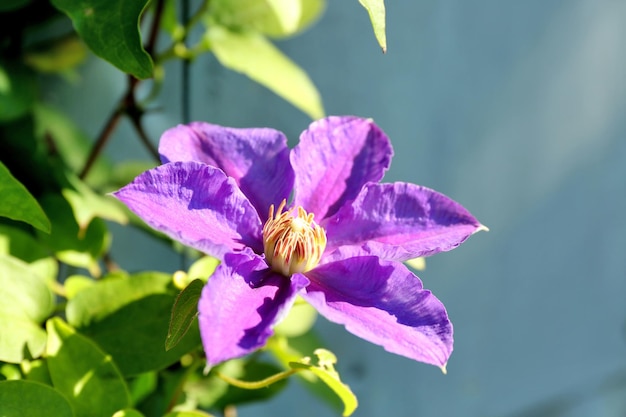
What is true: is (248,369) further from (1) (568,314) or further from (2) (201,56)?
(1) (568,314)

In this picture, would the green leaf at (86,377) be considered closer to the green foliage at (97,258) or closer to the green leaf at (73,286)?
the green foliage at (97,258)

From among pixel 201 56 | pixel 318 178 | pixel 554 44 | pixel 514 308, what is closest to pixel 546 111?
pixel 554 44

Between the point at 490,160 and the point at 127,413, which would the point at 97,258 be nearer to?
the point at 127,413

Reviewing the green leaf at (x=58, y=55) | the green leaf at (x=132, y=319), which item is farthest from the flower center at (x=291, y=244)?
the green leaf at (x=58, y=55)

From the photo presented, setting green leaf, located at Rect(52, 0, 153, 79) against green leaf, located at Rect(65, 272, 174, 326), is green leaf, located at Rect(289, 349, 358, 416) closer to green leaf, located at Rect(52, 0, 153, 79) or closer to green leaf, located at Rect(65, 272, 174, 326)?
green leaf, located at Rect(65, 272, 174, 326)

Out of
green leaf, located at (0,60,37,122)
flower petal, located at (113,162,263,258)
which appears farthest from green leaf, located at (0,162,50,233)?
green leaf, located at (0,60,37,122)

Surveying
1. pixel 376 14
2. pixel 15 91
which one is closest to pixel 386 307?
pixel 376 14

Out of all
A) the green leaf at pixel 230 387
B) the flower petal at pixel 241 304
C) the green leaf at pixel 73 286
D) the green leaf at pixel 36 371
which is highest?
the flower petal at pixel 241 304
